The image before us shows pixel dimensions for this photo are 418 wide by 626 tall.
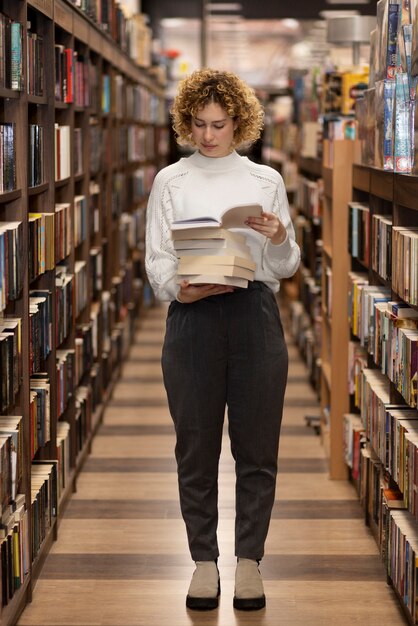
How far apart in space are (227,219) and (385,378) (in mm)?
1609

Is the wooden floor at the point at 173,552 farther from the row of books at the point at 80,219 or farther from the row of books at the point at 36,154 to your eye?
the row of books at the point at 36,154

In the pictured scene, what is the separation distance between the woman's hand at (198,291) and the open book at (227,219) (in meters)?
0.19

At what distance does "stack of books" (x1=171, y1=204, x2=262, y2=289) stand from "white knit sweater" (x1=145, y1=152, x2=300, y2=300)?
4.5 inches

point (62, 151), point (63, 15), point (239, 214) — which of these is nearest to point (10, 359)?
point (239, 214)

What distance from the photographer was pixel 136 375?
875 centimetres

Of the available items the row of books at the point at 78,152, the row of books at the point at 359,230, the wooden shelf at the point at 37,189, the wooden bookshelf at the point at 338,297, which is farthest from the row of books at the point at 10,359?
the wooden bookshelf at the point at 338,297

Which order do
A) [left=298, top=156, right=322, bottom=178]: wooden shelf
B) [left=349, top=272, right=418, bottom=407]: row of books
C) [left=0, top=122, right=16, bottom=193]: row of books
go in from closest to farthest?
[left=0, top=122, right=16, bottom=193]: row of books → [left=349, top=272, right=418, bottom=407]: row of books → [left=298, top=156, right=322, bottom=178]: wooden shelf

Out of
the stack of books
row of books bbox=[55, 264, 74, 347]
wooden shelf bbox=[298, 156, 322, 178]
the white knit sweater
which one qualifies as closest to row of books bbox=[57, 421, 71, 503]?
row of books bbox=[55, 264, 74, 347]

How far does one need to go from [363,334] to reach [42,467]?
1494mm

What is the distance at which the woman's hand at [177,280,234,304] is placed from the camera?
3.54m

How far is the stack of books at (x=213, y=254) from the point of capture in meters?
3.48

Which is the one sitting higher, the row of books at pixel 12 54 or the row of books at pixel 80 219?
the row of books at pixel 12 54

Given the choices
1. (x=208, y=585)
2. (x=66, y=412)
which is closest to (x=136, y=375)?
(x=66, y=412)

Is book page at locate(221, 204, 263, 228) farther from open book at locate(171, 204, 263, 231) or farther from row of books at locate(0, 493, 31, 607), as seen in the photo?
row of books at locate(0, 493, 31, 607)
